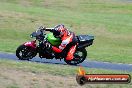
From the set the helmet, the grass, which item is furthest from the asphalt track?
the grass

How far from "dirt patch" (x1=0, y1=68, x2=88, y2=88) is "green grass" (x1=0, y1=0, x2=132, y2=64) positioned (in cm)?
801

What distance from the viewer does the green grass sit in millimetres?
26847

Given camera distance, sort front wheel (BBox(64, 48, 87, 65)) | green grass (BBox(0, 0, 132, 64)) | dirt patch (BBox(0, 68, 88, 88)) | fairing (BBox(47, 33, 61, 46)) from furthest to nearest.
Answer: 1. green grass (BBox(0, 0, 132, 64))
2. front wheel (BBox(64, 48, 87, 65))
3. fairing (BBox(47, 33, 61, 46))
4. dirt patch (BBox(0, 68, 88, 88))

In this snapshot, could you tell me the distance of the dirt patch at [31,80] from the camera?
43.8 feet

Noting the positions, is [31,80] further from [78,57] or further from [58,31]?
[78,57]

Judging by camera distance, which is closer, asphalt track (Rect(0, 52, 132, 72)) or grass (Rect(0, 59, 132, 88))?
grass (Rect(0, 59, 132, 88))

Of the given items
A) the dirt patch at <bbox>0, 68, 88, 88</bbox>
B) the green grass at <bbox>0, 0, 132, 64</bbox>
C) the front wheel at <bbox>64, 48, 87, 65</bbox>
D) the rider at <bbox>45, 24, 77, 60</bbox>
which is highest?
the dirt patch at <bbox>0, 68, 88, 88</bbox>

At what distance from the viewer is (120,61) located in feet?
73.3

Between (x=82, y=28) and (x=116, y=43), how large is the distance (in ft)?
15.4

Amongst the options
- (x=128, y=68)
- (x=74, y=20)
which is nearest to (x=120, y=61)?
(x=128, y=68)

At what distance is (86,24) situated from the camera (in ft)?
127

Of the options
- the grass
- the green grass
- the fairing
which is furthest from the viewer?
the green grass

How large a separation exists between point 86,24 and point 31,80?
2510 cm

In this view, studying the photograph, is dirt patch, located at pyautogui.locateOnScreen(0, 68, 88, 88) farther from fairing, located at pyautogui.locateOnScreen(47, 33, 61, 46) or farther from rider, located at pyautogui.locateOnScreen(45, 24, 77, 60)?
fairing, located at pyautogui.locateOnScreen(47, 33, 61, 46)
